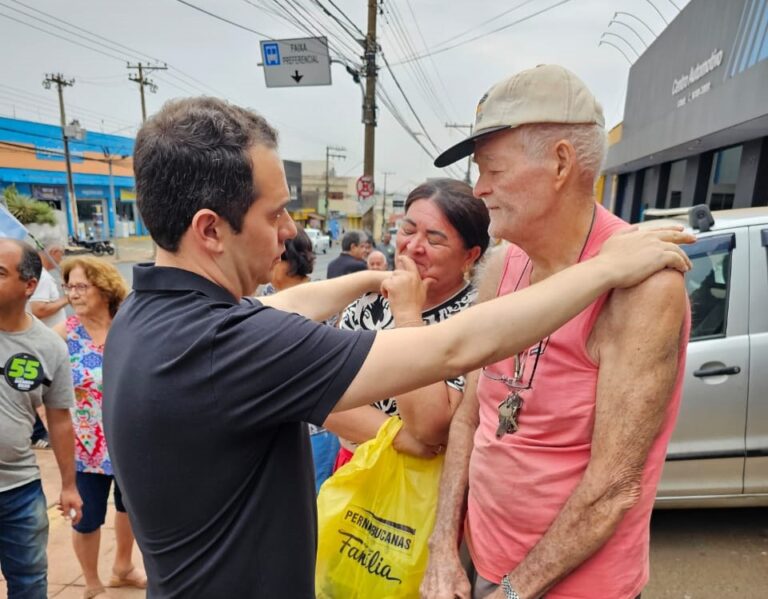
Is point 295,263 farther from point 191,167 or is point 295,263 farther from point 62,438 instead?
point 191,167

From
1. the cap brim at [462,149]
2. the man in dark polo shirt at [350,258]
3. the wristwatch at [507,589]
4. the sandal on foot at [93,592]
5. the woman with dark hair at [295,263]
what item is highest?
the cap brim at [462,149]

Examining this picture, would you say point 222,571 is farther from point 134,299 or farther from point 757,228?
point 757,228

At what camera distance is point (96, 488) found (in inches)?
107

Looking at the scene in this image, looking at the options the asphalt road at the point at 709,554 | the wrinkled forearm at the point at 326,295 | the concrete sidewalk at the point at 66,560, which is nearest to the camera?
the wrinkled forearm at the point at 326,295

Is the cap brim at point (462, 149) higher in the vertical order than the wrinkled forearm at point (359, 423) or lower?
higher

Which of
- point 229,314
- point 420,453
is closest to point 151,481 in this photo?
point 229,314

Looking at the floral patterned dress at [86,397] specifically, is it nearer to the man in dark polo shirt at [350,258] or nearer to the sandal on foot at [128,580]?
the sandal on foot at [128,580]

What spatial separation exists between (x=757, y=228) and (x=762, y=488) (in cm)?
146

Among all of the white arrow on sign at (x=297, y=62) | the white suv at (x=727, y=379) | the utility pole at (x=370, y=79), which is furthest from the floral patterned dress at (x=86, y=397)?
the utility pole at (x=370, y=79)

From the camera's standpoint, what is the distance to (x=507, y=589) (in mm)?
1241

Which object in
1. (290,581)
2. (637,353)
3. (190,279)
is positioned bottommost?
(290,581)

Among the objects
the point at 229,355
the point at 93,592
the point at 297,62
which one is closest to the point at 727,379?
the point at 229,355

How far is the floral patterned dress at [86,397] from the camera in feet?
8.79

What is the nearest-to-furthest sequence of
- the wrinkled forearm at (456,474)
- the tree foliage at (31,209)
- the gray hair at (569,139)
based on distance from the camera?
the gray hair at (569,139)
the wrinkled forearm at (456,474)
the tree foliage at (31,209)
